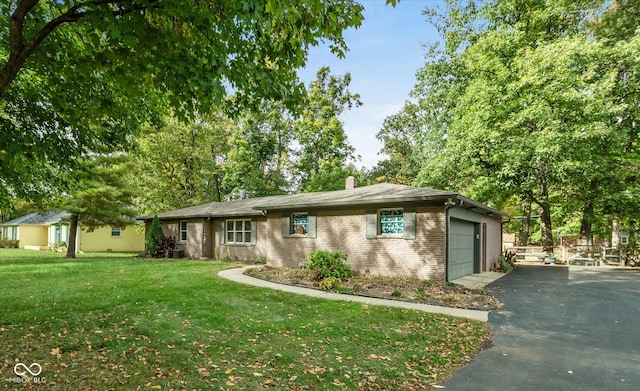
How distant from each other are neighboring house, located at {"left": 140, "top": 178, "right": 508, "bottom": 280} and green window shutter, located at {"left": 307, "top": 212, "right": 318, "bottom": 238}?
0.14ft

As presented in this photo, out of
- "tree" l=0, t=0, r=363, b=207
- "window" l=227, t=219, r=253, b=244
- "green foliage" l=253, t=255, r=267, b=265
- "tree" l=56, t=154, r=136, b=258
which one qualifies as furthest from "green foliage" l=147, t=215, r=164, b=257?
"tree" l=0, t=0, r=363, b=207

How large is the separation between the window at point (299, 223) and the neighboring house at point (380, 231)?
0.15 ft

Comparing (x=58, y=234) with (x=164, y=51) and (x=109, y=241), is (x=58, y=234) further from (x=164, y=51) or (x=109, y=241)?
(x=164, y=51)

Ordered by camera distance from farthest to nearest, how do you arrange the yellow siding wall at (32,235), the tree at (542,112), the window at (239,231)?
1. the yellow siding wall at (32,235)
2. the window at (239,231)
3. the tree at (542,112)

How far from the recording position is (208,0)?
14.5 feet

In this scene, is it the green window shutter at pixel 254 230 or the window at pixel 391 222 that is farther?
the green window shutter at pixel 254 230

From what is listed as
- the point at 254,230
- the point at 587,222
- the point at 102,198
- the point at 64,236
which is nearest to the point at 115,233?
the point at 64,236

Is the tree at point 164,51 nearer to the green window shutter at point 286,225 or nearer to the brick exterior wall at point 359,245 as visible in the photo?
the brick exterior wall at point 359,245

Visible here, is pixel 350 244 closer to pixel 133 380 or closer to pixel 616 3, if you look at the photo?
pixel 133 380

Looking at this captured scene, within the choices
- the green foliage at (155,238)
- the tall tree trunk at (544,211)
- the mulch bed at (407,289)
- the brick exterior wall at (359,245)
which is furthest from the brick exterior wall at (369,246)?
the tall tree trunk at (544,211)

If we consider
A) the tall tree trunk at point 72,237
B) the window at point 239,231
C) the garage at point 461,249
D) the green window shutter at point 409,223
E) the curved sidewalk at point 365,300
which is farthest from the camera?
the tall tree trunk at point 72,237

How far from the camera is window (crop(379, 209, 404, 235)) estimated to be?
40.9 feet

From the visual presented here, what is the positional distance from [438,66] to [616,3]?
32.4 feet

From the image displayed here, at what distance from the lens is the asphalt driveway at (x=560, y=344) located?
4340mm
